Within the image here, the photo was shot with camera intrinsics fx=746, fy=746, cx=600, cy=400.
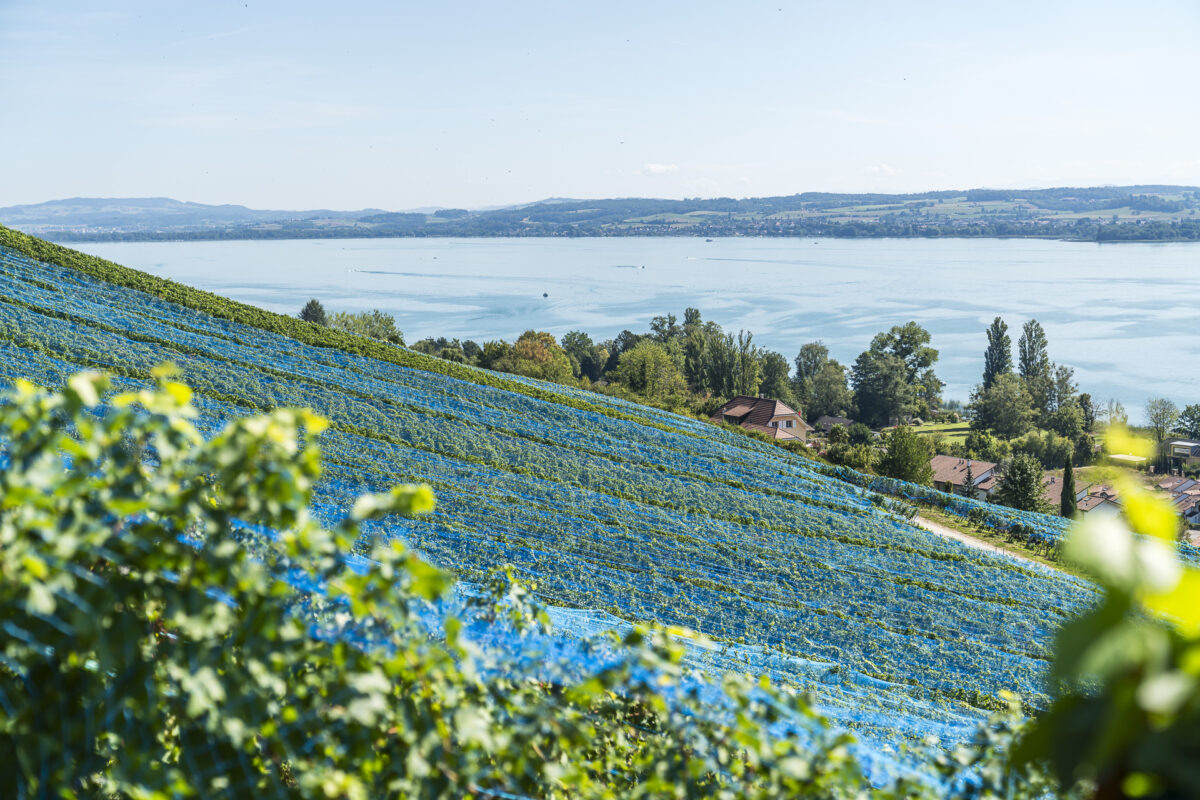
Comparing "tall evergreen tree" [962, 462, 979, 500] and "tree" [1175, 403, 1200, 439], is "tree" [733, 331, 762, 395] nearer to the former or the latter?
"tall evergreen tree" [962, 462, 979, 500]

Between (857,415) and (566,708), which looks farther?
(857,415)

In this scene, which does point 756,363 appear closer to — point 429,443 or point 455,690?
point 429,443

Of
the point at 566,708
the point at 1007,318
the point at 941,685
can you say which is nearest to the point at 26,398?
the point at 566,708

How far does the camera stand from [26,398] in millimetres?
1505

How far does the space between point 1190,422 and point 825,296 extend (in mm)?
67023

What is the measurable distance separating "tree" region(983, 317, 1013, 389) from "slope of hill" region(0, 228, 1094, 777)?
189 ft

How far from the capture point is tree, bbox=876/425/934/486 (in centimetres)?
2938

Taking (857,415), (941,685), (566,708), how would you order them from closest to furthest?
(566,708)
(941,685)
(857,415)

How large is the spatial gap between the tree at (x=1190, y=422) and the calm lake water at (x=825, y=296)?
5.30 m

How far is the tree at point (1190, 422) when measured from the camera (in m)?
61.7

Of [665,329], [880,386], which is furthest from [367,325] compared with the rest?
[880,386]

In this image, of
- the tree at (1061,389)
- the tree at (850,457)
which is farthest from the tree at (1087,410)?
the tree at (850,457)

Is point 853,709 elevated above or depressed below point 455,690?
below

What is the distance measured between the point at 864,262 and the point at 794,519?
7146 inches
